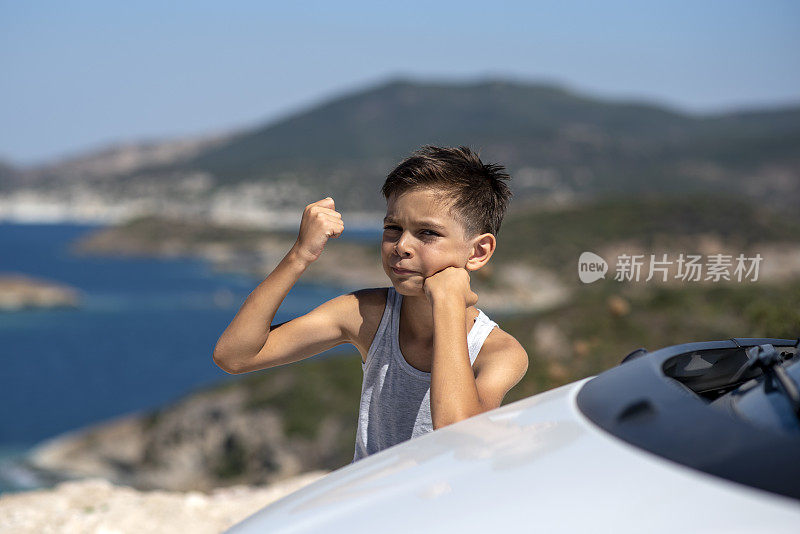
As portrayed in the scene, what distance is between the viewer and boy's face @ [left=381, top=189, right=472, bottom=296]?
6.97ft

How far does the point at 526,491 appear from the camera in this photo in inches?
51.8

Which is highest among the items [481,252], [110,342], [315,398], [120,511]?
[481,252]

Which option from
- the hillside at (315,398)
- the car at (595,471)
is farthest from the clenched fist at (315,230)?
the hillside at (315,398)

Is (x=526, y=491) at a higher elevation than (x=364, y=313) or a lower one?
lower

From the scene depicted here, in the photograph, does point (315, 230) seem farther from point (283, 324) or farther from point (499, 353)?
point (499, 353)

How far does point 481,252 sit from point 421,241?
0.18 metres

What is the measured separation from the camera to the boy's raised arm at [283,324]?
215 centimetres

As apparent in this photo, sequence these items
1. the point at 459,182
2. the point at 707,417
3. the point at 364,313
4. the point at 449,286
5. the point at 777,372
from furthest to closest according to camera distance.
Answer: the point at 364,313
the point at 459,182
the point at 449,286
the point at 777,372
the point at 707,417

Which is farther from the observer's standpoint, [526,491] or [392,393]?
[392,393]

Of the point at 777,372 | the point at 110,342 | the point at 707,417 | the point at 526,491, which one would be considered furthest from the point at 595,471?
the point at 110,342

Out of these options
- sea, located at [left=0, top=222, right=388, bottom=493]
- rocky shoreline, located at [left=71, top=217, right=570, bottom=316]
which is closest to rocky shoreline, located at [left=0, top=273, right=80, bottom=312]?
sea, located at [left=0, top=222, right=388, bottom=493]

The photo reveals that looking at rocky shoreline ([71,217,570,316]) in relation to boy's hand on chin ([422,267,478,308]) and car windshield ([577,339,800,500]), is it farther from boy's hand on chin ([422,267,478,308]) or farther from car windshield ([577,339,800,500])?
car windshield ([577,339,800,500])

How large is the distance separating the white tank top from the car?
1.28ft

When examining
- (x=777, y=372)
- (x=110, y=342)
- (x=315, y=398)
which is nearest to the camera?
(x=777, y=372)
